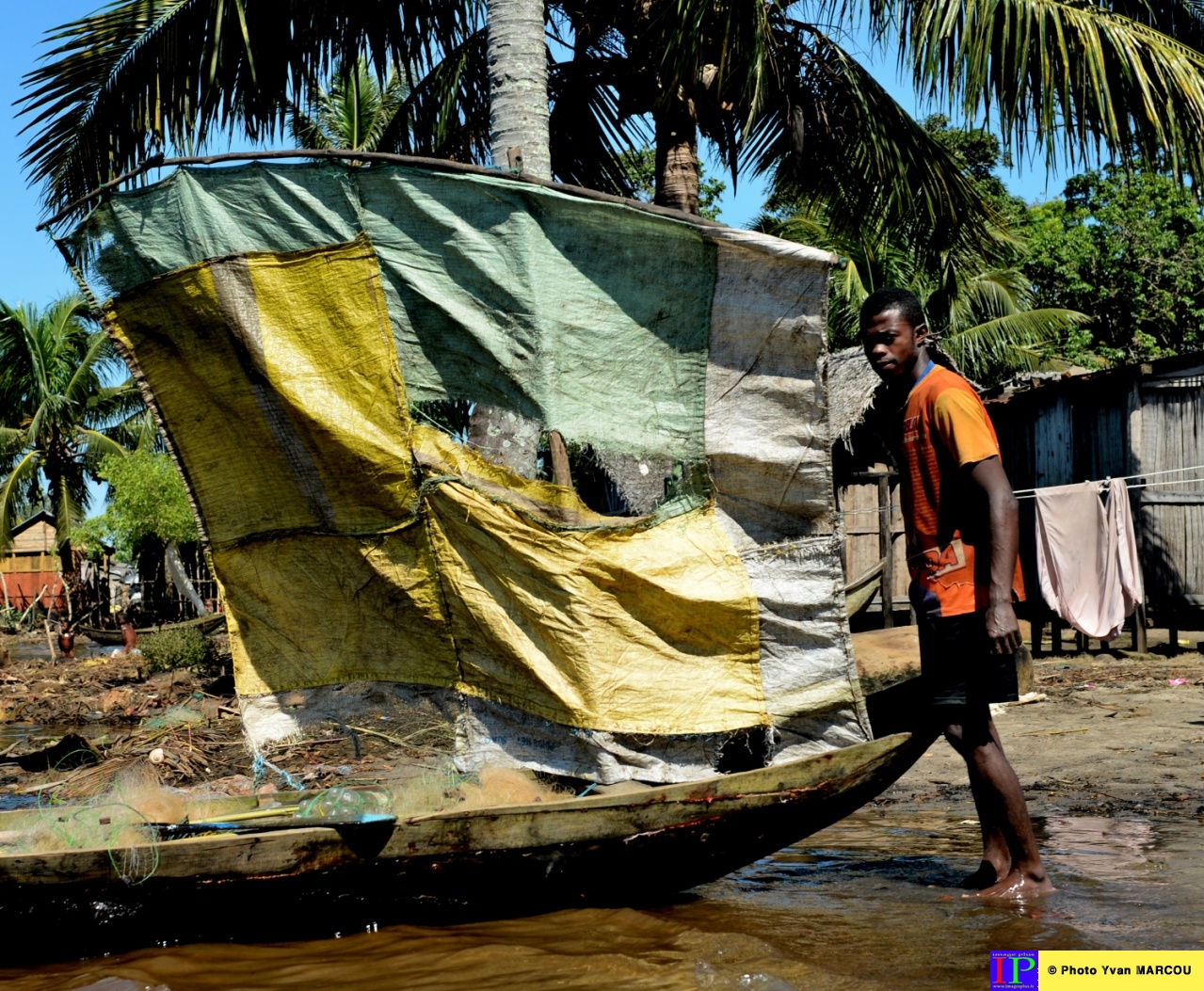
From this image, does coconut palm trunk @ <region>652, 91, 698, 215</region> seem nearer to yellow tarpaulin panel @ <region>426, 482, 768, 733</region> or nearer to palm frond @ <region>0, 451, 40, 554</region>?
yellow tarpaulin panel @ <region>426, 482, 768, 733</region>

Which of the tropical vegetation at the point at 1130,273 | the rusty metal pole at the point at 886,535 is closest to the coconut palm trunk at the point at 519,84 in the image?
the rusty metal pole at the point at 886,535

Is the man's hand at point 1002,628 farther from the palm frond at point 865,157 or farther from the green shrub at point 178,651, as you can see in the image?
the green shrub at point 178,651

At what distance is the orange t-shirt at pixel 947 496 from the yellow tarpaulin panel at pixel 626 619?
623 mm

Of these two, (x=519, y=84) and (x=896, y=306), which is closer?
(x=896, y=306)

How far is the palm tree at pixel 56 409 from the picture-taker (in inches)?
842

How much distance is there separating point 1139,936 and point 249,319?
3.48 m

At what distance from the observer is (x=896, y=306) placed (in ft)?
12.1

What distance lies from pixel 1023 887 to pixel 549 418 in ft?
7.07

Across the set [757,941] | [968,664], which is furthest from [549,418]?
[757,941]

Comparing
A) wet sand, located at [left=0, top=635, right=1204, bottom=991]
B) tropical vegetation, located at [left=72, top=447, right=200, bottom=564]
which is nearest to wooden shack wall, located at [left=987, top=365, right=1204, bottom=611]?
wet sand, located at [left=0, top=635, right=1204, bottom=991]

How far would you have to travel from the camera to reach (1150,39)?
6.47 meters

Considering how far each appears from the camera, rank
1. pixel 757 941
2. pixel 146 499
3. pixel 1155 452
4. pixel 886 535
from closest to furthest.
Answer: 1. pixel 757 941
2. pixel 1155 452
3. pixel 886 535
4. pixel 146 499

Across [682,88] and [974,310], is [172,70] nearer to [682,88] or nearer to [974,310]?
[682,88]

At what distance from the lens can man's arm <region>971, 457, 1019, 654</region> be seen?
339 cm
